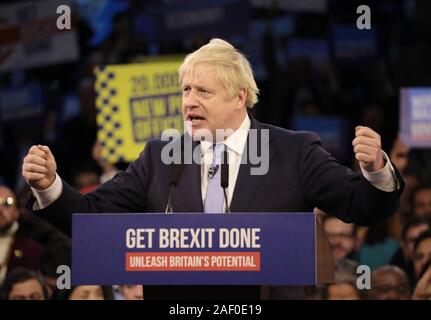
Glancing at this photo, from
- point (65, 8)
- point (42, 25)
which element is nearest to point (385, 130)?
point (42, 25)

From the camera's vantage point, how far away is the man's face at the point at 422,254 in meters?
5.40

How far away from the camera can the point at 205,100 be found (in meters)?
3.13

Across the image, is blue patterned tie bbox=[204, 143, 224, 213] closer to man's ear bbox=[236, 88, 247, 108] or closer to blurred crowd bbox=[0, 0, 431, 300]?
man's ear bbox=[236, 88, 247, 108]

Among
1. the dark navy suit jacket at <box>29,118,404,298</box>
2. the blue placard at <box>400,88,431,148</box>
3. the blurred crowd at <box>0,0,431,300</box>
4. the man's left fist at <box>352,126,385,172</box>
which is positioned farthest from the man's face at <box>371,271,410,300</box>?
the man's left fist at <box>352,126,385,172</box>

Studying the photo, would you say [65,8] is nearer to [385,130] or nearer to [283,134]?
[283,134]

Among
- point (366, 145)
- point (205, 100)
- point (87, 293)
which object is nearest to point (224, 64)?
point (205, 100)

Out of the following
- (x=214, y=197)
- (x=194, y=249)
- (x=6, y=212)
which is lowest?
(x=6, y=212)

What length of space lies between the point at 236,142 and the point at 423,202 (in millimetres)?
3293

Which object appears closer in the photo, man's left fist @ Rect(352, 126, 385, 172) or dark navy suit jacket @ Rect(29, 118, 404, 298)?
man's left fist @ Rect(352, 126, 385, 172)

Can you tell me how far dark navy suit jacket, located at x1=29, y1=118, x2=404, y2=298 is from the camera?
3.11m

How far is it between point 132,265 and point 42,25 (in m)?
4.35

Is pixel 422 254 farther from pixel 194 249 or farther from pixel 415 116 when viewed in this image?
pixel 194 249

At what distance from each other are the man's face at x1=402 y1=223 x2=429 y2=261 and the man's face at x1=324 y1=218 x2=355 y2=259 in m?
0.32

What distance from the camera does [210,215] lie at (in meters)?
2.97
